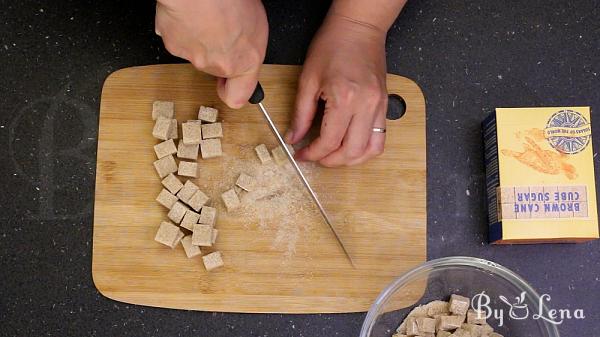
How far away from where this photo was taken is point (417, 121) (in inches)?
53.7

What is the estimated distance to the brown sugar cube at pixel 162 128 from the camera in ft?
4.32

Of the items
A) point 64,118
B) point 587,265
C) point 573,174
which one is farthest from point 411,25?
point 64,118

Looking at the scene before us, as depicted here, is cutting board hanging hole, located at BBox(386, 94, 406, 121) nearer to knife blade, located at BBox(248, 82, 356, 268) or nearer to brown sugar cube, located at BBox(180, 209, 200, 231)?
knife blade, located at BBox(248, 82, 356, 268)

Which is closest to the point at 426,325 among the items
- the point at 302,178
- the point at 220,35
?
the point at 302,178

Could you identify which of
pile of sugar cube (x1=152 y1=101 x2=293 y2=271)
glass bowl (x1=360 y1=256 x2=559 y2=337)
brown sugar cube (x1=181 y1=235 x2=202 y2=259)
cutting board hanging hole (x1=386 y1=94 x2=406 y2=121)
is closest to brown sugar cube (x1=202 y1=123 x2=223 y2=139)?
pile of sugar cube (x1=152 y1=101 x2=293 y2=271)

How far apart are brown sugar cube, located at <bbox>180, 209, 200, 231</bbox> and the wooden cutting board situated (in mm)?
52

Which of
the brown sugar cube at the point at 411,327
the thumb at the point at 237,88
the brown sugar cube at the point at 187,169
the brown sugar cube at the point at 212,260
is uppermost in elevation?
the thumb at the point at 237,88

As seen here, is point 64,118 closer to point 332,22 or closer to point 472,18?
point 332,22

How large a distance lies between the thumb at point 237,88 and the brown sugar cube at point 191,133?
0.57ft

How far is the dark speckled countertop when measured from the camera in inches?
53.0

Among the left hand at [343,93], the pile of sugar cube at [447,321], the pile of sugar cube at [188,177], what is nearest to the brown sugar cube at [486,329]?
the pile of sugar cube at [447,321]

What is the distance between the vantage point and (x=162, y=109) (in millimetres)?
1337

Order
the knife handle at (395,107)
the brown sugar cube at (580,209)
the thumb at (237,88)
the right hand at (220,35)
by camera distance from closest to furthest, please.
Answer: the right hand at (220,35)
the thumb at (237,88)
the brown sugar cube at (580,209)
the knife handle at (395,107)

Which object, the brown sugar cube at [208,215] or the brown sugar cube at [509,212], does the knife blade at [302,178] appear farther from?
the brown sugar cube at [509,212]
